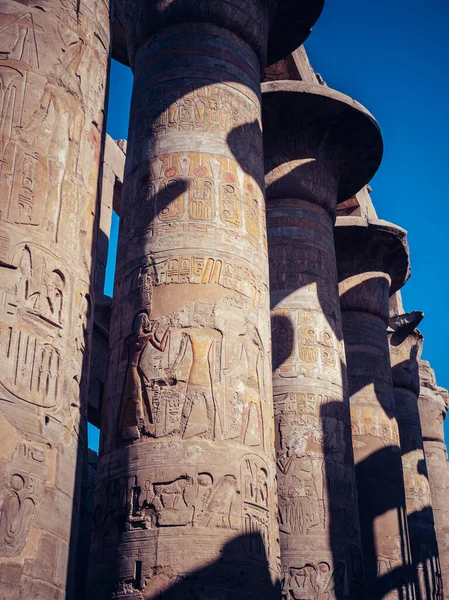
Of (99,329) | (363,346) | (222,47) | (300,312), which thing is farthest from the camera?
(363,346)

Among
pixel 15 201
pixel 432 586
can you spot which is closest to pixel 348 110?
pixel 15 201

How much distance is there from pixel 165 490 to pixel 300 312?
5246mm

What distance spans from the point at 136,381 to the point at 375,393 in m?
8.12

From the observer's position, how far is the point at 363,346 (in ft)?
48.1

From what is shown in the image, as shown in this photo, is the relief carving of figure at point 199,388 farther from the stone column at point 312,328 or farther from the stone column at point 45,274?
the stone column at point 312,328

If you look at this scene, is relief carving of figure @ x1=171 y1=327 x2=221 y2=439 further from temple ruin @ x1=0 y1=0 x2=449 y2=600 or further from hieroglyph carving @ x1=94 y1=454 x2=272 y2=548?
hieroglyph carving @ x1=94 y1=454 x2=272 y2=548

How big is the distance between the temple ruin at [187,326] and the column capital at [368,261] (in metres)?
0.12

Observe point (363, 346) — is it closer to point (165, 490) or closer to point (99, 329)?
point (99, 329)

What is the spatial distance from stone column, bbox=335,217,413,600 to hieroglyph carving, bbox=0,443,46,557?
9.37 meters

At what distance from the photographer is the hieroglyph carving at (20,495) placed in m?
3.90

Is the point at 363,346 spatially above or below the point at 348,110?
below

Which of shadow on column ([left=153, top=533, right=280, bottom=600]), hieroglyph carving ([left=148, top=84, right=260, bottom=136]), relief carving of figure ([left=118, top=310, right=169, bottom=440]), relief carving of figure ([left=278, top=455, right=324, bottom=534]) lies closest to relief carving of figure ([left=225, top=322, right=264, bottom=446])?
relief carving of figure ([left=118, top=310, right=169, bottom=440])

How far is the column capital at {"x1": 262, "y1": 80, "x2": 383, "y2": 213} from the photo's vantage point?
1182cm

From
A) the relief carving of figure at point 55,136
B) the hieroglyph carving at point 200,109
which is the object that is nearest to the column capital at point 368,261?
the hieroglyph carving at point 200,109
